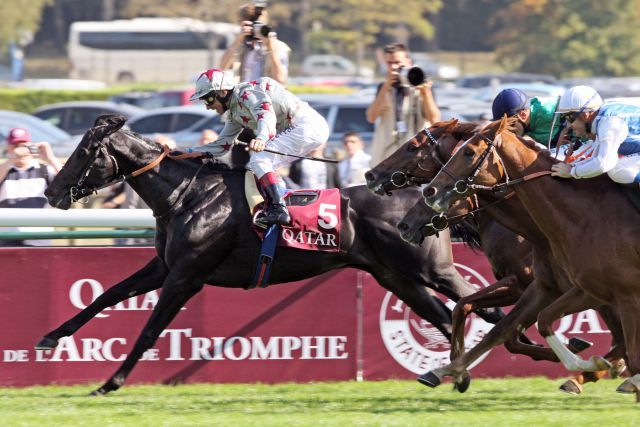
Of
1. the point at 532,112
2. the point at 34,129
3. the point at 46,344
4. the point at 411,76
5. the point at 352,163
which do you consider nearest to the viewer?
the point at 532,112

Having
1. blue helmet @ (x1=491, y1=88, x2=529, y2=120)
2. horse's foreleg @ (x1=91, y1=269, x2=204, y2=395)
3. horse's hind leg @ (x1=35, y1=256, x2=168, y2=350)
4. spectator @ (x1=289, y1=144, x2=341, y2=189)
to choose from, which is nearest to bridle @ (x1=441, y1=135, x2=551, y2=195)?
blue helmet @ (x1=491, y1=88, x2=529, y2=120)

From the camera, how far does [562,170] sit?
6.58 meters

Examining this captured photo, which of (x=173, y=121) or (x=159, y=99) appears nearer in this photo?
(x=173, y=121)

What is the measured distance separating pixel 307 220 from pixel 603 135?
2127 millimetres

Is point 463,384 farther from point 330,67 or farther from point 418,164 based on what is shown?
point 330,67

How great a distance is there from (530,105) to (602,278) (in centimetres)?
149

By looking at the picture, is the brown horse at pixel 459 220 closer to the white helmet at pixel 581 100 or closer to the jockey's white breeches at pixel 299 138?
the white helmet at pixel 581 100

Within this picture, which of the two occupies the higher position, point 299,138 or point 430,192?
point 299,138

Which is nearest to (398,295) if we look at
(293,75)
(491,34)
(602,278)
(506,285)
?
(506,285)

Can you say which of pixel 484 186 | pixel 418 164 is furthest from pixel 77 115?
pixel 484 186

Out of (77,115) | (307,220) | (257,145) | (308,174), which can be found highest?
(77,115)

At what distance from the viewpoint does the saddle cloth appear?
304 inches

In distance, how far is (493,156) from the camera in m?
6.66

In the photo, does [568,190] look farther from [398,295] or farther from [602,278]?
[398,295]
